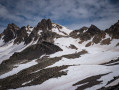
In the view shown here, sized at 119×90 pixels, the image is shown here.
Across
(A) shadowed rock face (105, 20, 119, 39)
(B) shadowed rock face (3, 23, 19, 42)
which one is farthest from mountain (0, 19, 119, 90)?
(B) shadowed rock face (3, 23, 19, 42)

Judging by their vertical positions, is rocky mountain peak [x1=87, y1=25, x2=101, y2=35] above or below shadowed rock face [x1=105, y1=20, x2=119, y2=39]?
above

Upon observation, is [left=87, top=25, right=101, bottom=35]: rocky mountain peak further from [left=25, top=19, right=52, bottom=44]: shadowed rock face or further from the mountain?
[left=25, top=19, right=52, bottom=44]: shadowed rock face

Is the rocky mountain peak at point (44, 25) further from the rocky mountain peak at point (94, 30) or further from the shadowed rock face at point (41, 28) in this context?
the rocky mountain peak at point (94, 30)

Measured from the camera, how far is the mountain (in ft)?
58.7

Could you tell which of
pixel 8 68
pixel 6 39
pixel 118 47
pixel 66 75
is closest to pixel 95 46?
pixel 118 47

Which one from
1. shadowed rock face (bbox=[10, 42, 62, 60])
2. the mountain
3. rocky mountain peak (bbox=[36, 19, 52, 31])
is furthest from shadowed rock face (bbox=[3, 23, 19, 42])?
shadowed rock face (bbox=[10, 42, 62, 60])

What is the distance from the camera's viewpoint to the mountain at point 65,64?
1790 cm

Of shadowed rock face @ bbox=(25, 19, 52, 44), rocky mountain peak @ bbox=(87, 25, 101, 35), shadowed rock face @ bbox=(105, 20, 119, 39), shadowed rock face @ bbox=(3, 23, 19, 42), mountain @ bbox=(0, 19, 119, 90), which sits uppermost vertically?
shadowed rock face @ bbox=(3, 23, 19, 42)

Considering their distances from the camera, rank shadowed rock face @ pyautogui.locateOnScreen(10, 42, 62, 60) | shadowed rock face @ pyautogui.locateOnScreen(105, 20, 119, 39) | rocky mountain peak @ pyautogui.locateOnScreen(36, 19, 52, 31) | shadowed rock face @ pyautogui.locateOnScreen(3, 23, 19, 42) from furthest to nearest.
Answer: shadowed rock face @ pyautogui.locateOnScreen(3, 23, 19, 42) < rocky mountain peak @ pyautogui.locateOnScreen(36, 19, 52, 31) < shadowed rock face @ pyautogui.locateOnScreen(105, 20, 119, 39) < shadowed rock face @ pyautogui.locateOnScreen(10, 42, 62, 60)

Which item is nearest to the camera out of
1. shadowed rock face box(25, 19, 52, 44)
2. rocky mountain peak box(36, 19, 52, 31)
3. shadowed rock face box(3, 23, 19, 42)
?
shadowed rock face box(25, 19, 52, 44)

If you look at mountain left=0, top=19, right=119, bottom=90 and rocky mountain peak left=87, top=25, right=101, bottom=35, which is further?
rocky mountain peak left=87, top=25, right=101, bottom=35

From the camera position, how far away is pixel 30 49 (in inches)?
1892

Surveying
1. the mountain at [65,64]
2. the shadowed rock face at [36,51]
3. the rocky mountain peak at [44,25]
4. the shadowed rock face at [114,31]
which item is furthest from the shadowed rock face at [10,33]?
the shadowed rock face at [114,31]

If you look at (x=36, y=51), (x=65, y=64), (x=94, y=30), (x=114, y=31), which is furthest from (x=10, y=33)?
(x=65, y=64)
